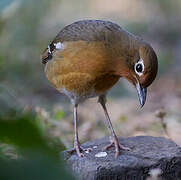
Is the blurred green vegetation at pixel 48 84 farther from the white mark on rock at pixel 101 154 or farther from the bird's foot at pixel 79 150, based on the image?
the white mark on rock at pixel 101 154

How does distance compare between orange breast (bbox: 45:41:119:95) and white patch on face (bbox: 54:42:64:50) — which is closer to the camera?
orange breast (bbox: 45:41:119:95)

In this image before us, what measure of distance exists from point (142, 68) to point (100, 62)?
441 millimetres

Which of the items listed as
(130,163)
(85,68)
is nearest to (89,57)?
(85,68)

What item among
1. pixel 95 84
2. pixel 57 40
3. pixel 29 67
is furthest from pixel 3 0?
pixel 29 67

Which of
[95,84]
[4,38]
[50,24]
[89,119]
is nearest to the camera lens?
[95,84]

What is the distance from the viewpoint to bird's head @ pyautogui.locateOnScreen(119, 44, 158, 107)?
326 cm

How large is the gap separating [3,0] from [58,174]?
1.15m

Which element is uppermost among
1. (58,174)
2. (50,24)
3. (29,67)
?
(50,24)

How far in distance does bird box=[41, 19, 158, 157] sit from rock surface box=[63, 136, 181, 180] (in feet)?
0.41

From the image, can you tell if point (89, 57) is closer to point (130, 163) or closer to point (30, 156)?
point (130, 163)

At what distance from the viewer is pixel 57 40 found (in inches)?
165

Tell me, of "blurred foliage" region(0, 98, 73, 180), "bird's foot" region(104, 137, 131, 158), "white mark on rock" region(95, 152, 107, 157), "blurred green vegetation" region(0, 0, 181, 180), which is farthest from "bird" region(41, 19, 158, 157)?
"blurred foliage" region(0, 98, 73, 180)

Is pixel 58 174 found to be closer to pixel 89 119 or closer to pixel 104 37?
pixel 104 37

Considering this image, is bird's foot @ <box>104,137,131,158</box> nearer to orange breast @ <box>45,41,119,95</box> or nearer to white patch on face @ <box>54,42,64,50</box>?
orange breast @ <box>45,41,119,95</box>
